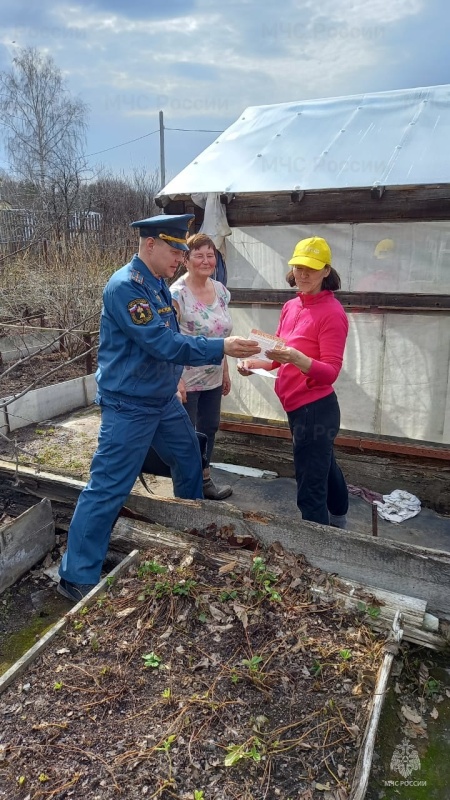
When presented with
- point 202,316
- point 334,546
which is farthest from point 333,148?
point 334,546

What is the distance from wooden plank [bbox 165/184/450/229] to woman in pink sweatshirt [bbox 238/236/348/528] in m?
1.58

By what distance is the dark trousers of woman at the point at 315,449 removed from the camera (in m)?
3.18

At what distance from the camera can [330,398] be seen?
3223 millimetres

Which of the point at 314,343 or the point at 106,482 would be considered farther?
the point at 314,343

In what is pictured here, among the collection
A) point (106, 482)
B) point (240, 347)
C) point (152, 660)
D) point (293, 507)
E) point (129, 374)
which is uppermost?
point (240, 347)

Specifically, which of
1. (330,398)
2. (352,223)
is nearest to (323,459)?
(330,398)

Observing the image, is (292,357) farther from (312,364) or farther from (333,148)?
(333,148)

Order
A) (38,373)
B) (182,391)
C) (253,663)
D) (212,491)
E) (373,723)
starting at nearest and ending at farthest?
(373,723), (253,663), (182,391), (212,491), (38,373)

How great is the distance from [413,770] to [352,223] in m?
3.82

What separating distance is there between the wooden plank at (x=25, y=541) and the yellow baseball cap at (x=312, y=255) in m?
2.18

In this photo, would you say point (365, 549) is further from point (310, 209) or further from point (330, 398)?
point (310, 209)

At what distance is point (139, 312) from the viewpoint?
282 centimetres

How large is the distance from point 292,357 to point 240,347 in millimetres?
313

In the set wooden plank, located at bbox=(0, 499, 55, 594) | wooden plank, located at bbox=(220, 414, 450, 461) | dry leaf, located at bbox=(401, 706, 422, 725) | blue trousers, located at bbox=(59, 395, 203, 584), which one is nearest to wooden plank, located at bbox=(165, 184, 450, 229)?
wooden plank, located at bbox=(220, 414, 450, 461)
